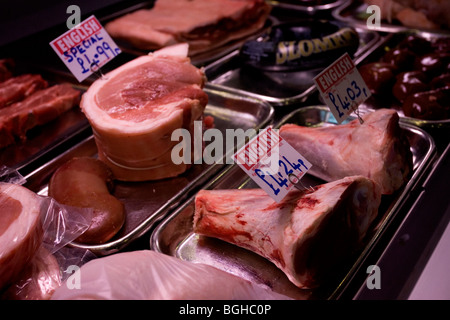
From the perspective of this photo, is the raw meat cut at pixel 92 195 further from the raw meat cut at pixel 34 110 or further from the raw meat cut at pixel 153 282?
the raw meat cut at pixel 34 110

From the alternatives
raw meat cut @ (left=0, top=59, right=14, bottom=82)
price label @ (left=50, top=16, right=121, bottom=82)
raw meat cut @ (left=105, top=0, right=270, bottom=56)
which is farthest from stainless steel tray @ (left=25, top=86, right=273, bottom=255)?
raw meat cut @ (left=0, top=59, right=14, bottom=82)

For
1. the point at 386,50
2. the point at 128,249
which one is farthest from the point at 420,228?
the point at 386,50

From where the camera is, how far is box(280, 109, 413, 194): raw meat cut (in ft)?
6.36

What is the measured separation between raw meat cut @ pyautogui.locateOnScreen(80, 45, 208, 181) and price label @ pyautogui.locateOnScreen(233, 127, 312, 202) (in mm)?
492

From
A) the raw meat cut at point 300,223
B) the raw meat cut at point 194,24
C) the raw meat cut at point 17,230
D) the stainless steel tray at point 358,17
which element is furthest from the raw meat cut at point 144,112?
the stainless steel tray at point 358,17

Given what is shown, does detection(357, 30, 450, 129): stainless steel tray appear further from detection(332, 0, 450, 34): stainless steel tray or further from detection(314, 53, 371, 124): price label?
detection(314, 53, 371, 124): price label

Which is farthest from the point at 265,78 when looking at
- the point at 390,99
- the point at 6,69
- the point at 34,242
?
the point at 34,242

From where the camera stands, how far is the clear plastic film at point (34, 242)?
4.89 ft

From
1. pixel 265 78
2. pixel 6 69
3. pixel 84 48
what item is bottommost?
pixel 265 78

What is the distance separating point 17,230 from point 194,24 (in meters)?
2.41

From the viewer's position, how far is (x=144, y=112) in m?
2.15

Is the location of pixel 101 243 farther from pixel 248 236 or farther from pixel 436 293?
pixel 436 293

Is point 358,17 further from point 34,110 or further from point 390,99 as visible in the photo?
point 34,110

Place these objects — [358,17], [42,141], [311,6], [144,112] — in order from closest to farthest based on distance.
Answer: [144,112] < [42,141] < [358,17] < [311,6]
